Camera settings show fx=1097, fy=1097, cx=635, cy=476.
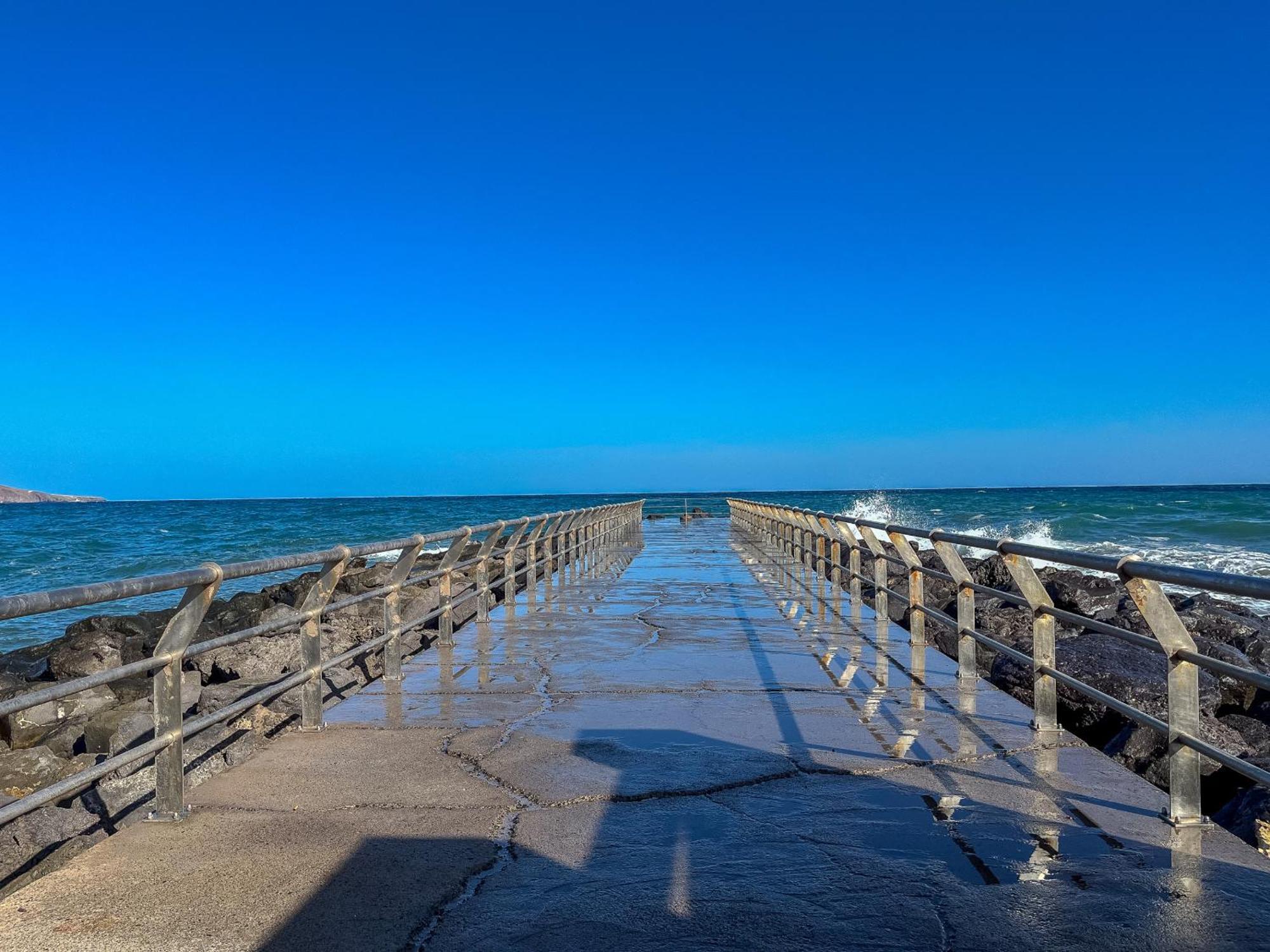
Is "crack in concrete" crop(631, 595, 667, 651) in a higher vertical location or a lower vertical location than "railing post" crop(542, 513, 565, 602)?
lower

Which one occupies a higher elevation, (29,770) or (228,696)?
(228,696)

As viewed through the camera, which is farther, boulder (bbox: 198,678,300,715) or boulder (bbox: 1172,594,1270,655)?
boulder (bbox: 1172,594,1270,655)

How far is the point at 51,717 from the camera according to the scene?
10.6 meters

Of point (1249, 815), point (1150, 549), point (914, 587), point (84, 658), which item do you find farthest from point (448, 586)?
point (1150, 549)

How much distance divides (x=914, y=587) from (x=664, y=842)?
5.83 metres

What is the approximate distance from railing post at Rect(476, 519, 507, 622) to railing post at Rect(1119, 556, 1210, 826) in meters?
7.45

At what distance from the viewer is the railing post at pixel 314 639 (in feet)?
19.8

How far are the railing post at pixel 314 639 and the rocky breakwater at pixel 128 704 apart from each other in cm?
22

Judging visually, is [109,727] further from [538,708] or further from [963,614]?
[963,614]

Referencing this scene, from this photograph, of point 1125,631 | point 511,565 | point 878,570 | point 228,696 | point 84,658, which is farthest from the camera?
point 84,658

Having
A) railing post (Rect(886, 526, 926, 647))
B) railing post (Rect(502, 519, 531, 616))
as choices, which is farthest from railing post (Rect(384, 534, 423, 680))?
railing post (Rect(502, 519, 531, 616))

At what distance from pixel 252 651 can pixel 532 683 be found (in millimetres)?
4666

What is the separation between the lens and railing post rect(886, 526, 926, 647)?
29.7ft

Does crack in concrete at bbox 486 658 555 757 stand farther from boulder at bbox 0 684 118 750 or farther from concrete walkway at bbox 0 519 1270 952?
boulder at bbox 0 684 118 750
